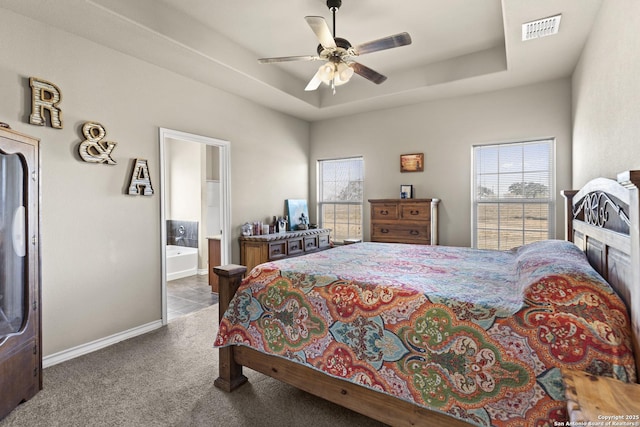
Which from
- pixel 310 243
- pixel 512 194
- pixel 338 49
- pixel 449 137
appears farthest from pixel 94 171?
pixel 512 194

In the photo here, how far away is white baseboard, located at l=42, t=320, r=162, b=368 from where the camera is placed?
267 centimetres

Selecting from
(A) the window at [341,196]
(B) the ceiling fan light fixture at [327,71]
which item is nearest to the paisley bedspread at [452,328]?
(B) the ceiling fan light fixture at [327,71]

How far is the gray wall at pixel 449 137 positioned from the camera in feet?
13.1

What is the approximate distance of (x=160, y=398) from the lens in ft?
7.16

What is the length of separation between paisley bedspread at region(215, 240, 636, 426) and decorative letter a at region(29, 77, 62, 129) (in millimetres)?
2162

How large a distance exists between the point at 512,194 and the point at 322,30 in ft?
11.2

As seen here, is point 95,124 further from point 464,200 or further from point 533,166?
point 533,166

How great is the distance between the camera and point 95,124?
2.93m

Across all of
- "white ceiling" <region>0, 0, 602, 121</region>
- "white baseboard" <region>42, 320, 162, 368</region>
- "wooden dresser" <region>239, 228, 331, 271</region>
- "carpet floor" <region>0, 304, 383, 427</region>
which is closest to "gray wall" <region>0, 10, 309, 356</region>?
"white baseboard" <region>42, 320, 162, 368</region>

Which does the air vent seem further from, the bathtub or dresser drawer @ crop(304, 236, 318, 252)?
the bathtub

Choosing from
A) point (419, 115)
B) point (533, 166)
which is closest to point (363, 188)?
point (419, 115)

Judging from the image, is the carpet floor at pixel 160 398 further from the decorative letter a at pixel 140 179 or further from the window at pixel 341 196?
the window at pixel 341 196

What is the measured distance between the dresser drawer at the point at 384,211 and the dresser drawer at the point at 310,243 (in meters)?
1.05

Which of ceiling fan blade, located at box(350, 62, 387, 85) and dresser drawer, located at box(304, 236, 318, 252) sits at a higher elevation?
ceiling fan blade, located at box(350, 62, 387, 85)
